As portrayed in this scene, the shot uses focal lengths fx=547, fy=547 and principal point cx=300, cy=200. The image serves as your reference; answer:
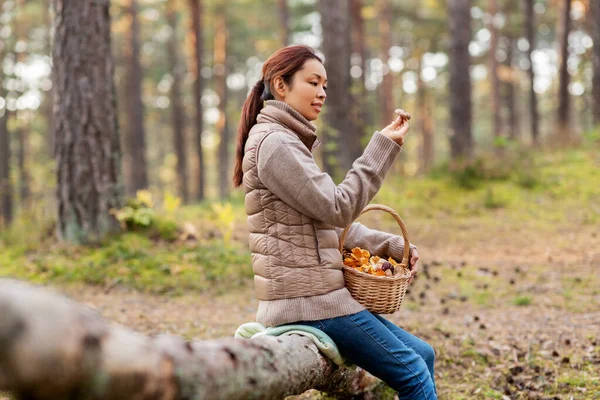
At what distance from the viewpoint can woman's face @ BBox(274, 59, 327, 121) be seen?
9.68 ft

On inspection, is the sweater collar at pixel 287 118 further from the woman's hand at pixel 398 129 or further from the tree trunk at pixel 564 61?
the tree trunk at pixel 564 61

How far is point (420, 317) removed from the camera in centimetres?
521

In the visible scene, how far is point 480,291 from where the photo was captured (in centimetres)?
591

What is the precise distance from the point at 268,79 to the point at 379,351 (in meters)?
1.56

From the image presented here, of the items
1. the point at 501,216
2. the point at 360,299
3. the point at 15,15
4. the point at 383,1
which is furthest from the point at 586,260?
the point at 15,15

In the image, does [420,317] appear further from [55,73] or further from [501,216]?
[55,73]

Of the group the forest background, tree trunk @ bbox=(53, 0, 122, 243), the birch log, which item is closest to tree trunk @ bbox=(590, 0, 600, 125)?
the forest background

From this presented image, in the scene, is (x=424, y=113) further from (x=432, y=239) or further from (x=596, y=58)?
(x=432, y=239)

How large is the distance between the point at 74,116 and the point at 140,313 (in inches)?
106

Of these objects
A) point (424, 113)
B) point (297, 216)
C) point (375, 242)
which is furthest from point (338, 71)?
point (424, 113)

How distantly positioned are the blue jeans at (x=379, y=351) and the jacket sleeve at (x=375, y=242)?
1.89ft

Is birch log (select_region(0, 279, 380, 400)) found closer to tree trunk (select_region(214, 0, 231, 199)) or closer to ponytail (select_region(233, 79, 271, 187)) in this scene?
ponytail (select_region(233, 79, 271, 187))

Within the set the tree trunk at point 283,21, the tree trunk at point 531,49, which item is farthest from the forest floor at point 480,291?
the tree trunk at point 283,21

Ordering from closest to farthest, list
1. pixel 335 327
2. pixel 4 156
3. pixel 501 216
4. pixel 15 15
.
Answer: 1. pixel 335 327
2. pixel 501 216
3. pixel 15 15
4. pixel 4 156
